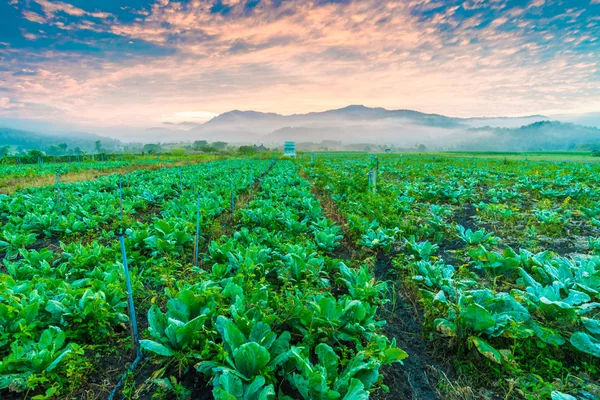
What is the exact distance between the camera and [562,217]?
6.66 metres

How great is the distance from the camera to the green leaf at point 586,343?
7.70 feet

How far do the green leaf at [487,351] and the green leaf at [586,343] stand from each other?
2.20 ft

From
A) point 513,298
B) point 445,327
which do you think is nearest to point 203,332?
point 445,327

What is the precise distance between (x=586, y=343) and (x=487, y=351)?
81cm

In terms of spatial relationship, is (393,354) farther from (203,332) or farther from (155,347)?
(155,347)

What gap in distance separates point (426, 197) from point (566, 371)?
7.45 m

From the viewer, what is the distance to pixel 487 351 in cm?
237

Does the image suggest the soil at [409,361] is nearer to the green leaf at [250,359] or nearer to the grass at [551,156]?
the green leaf at [250,359]

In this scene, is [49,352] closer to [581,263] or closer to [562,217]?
[581,263]

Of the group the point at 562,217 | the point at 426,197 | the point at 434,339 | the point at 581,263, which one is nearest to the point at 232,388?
the point at 434,339

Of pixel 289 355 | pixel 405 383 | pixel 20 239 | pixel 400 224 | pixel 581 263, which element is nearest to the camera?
pixel 289 355

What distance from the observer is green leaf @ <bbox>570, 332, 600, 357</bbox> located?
2.35 metres

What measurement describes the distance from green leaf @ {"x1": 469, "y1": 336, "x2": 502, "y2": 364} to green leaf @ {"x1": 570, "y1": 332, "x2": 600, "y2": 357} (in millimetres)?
669

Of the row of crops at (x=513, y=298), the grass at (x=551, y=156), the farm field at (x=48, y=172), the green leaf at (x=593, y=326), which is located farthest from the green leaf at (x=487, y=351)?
the grass at (x=551, y=156)
